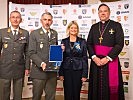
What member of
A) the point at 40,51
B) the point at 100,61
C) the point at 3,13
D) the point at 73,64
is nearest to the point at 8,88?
the point at 40,51

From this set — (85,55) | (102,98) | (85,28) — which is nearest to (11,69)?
(85,55)

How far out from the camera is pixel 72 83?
128 inches

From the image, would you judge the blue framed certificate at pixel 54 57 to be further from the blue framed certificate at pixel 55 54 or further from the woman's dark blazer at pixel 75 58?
the woman's dark blazer at pixel 75 58

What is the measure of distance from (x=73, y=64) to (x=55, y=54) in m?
0.29

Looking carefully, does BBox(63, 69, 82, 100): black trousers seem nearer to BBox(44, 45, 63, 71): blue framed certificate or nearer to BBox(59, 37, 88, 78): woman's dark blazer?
BBox(59, 37, 88, 78): woman's dark blazer

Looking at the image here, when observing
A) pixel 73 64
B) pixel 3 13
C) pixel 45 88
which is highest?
pixel 3 13

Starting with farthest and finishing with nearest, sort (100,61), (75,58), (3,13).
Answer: (3,13) < (75,58) < (100,61)

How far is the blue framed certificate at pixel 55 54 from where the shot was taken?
315cm

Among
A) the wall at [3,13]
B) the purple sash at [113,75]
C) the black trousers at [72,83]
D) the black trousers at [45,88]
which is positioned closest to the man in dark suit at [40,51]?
the black trousers at [45,88]

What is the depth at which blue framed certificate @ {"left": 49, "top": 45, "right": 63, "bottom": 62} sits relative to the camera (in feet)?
10.3

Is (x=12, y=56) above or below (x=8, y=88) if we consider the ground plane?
above

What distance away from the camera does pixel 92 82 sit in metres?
3.25

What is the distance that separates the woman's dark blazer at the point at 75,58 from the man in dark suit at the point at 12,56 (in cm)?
55

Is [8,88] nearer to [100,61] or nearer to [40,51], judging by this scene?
[40,51]
